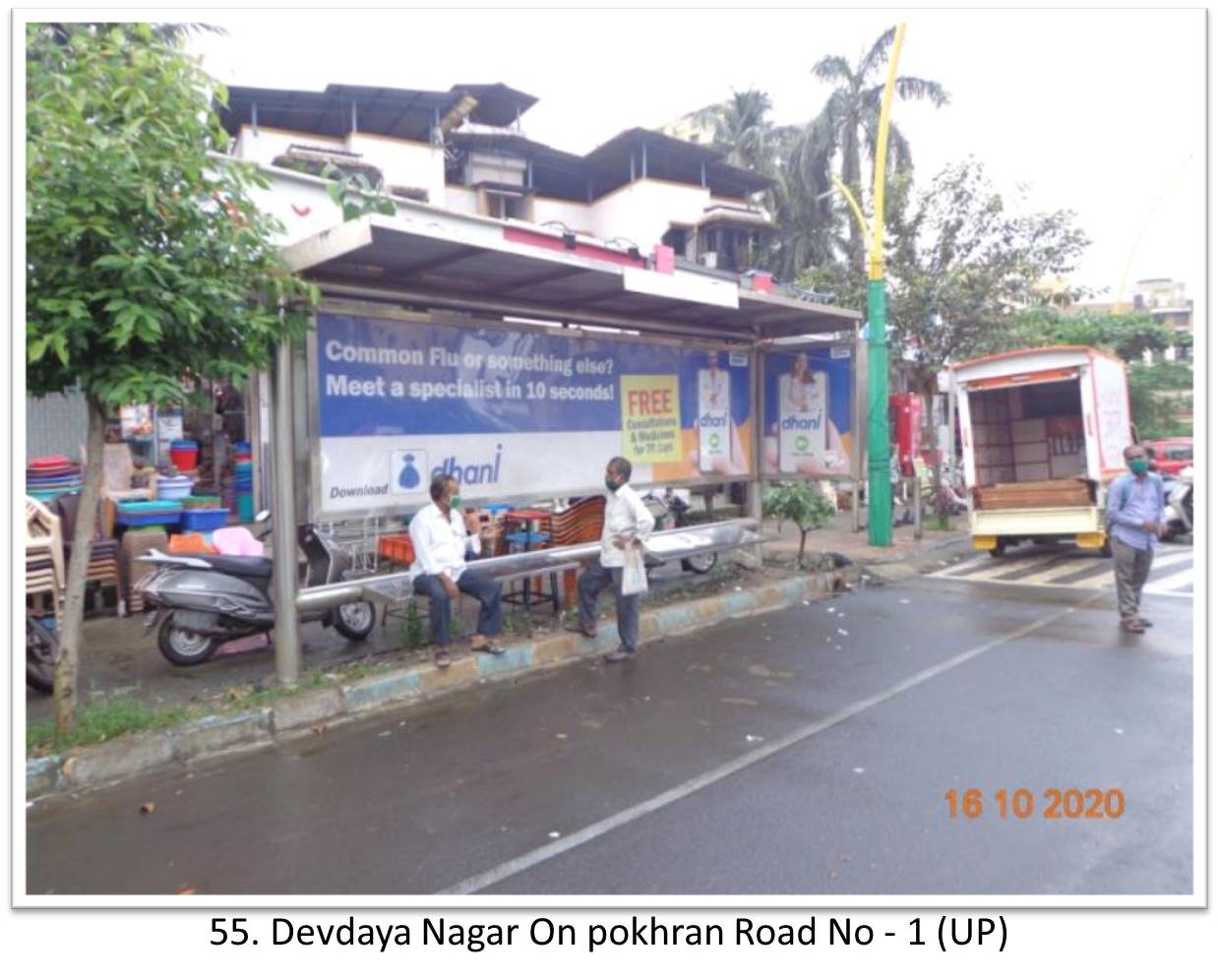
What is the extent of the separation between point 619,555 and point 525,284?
2.39m

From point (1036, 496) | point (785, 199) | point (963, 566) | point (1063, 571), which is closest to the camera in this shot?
point (1063, 571)

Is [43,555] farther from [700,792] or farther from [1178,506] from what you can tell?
[1178,506]

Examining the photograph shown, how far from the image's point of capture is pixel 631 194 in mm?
25094

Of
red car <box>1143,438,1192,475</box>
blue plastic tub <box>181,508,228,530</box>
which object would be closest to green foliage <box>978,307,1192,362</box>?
red car <box>1143,438,1192,475</box>

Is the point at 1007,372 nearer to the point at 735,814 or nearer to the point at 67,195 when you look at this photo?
the point at 735,814

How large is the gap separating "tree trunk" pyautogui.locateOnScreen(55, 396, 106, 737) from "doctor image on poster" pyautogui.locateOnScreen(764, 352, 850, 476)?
23.7ft

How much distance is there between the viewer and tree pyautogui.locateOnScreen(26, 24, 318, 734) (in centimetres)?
447

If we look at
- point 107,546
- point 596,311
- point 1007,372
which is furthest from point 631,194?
point 107,546

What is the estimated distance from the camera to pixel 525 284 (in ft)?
24.7

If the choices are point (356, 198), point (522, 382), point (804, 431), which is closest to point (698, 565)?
point (804, 431)

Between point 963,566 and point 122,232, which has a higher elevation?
point 122,232

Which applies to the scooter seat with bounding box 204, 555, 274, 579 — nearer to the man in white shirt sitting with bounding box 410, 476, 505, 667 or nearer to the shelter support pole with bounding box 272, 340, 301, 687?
the shelter support pole with bounding box 272, 340, 301, 687

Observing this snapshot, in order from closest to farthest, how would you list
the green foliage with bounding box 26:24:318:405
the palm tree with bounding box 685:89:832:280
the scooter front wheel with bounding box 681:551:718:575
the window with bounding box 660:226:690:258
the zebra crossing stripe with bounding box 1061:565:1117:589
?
the green foliage with bounding box 26:24:318:405 → the zebra crossing stripe with bounding box 1061:565:1117:589 → the scooter front wheel with bounding box 681:551:718:575 → the window with bounding box 660:226:690:258 → the palm tree with bounding box 685:89:832:280
